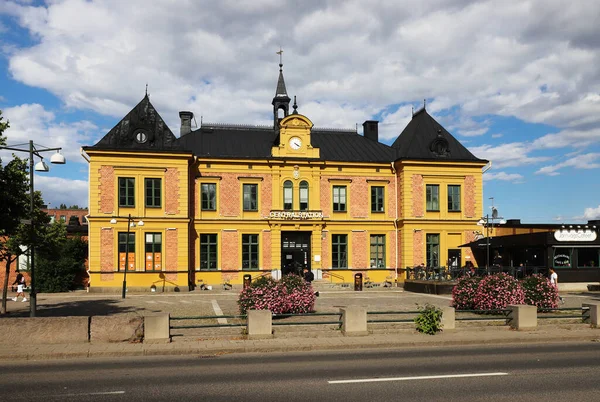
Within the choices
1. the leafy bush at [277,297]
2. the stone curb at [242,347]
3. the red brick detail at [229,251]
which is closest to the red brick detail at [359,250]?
the red brick detail at [229,251]

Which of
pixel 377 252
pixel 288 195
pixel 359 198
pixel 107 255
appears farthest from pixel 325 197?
pixel 107 255

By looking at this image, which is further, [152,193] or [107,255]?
[152,193]

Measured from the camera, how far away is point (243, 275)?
132ft

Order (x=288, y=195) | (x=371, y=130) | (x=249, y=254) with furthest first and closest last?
(x=371, y=130), (x=288, y=195), (x=249, y=254)

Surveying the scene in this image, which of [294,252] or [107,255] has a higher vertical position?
[107,255]

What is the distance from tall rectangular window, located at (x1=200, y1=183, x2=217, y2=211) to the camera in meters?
40.3

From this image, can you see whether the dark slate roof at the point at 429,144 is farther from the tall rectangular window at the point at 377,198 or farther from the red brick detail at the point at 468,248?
the red brick detail at the point at 468,248

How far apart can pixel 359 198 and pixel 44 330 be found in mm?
29486

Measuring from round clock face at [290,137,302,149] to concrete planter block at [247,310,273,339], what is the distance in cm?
2581

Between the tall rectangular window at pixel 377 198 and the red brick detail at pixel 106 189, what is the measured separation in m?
18.8

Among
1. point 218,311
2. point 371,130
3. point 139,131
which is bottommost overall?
point 218,311

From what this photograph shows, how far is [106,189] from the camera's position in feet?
123

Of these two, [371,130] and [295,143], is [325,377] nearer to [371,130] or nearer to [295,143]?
[295,143]

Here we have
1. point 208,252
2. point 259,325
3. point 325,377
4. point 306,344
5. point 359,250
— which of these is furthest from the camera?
point 359,250
